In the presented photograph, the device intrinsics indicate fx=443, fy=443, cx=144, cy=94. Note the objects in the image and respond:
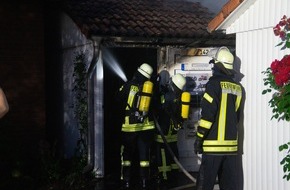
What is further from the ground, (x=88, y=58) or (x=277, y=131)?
(x=88, y=58)

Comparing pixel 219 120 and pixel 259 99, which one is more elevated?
pixel 259 99

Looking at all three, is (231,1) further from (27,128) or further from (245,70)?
(27,128)

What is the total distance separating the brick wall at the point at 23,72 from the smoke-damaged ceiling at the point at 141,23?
0.97 metres

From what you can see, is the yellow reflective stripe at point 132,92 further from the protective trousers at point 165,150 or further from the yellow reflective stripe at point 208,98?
the yellow reflective stripe at point 208,98

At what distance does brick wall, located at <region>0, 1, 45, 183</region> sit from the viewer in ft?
29.6

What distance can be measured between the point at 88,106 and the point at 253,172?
11.7 ft

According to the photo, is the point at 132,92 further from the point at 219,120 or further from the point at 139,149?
the point at 219,120

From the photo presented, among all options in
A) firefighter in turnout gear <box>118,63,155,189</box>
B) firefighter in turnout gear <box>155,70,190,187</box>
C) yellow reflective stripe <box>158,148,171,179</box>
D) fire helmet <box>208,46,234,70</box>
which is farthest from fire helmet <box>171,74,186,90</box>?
fire helmet <box>208,46,234,70</box>

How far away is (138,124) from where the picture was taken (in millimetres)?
7727

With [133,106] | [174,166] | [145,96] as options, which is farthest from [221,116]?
[174,166]

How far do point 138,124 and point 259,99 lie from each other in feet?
8.51

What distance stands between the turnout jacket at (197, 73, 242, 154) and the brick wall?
4.19 meters

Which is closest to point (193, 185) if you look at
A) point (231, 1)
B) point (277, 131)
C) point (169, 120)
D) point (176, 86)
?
point (169, 120)

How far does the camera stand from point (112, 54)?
34.6ft
